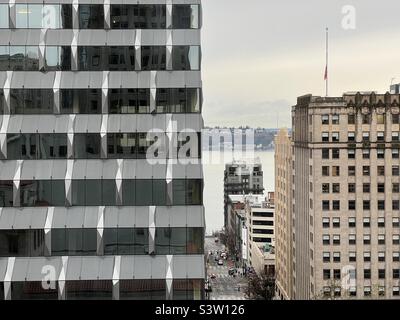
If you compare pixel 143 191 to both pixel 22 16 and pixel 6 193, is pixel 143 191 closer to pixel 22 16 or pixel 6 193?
pixel 6 193

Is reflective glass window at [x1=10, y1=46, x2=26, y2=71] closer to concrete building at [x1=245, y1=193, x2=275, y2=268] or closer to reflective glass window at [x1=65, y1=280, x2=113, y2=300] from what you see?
reflective glass window at [x1=65, y1=280, x2=113, y2=300]

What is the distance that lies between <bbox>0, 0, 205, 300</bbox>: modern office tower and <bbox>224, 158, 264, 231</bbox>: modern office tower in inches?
3419

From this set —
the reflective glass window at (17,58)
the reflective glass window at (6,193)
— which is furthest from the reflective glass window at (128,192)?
the reflective glass window at (17,58)

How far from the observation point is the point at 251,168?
345 feet

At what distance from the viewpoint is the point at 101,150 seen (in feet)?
50.8

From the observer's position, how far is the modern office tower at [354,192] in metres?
41.4

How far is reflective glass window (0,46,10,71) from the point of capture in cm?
1584

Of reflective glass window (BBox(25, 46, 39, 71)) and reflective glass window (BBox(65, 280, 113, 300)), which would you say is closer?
reflective glass window (BBox(65, 280, 113, 300))

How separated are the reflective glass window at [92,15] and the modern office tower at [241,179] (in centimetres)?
Result: 8680

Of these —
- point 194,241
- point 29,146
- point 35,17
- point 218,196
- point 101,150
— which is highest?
point 35,17

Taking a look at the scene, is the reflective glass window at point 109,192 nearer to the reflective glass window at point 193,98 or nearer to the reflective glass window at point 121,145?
the reflective glass window at point 121,145

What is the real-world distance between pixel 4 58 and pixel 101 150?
354 cm

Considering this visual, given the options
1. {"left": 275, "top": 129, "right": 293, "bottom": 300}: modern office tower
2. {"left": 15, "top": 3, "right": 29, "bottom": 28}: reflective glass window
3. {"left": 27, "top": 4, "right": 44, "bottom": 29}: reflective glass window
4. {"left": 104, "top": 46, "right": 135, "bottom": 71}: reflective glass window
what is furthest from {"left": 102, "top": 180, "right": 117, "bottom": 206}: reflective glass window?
{"left": 275, "top": 129, "right": 293, "bottom": 300}: modern office tower

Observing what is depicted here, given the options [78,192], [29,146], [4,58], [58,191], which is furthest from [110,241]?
[4,58]
